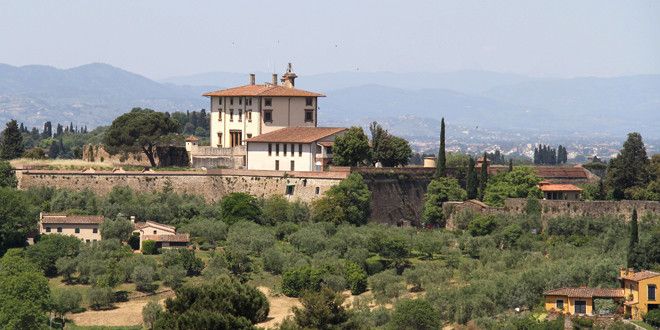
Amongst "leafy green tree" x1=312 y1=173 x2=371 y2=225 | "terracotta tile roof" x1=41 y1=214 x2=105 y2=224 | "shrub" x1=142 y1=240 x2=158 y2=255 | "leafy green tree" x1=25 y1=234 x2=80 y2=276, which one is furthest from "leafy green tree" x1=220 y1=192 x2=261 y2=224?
"leafy green tree" x1=25 y1=234 x2=80 y2=276

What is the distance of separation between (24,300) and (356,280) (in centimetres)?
1334

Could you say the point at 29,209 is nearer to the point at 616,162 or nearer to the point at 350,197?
the point at 350,197

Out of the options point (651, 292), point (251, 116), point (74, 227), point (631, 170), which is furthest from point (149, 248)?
point (631, 170)

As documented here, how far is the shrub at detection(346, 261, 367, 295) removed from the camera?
201ft

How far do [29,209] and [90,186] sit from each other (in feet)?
22.6

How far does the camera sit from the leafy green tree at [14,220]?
219 feet

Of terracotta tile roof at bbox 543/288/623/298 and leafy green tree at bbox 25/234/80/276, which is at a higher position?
leafy green tree at bbox 25/234/80/276

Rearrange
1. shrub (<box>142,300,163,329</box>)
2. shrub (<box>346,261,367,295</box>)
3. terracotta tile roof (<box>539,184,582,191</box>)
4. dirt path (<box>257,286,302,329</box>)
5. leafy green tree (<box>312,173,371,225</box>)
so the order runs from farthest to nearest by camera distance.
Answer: terracotta tile roof (<box>539,184,582,191</box>) → leafy green tree (<box>312,173,371,225</box>) → shrub (<box>346,261,367,295</box>) → shrub (<box>142,300,163,329</box>) → dirt path (<box>257,286,302,329</box>)

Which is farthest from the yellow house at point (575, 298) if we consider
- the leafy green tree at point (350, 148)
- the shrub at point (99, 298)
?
the leafy green tree at point (350, 148)

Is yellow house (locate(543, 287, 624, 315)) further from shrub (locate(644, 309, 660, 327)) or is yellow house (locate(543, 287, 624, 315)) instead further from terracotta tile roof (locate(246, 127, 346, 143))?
terracotta tile roof (locate(246, 127, 346, 143))

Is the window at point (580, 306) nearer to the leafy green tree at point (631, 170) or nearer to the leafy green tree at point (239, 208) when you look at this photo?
the leafy green tree at point (631, 170)

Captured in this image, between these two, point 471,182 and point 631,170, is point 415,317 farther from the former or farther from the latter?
point 631,170

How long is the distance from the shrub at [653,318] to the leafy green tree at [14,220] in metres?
28.5

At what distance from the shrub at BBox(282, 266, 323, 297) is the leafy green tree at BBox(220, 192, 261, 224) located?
9.45m
